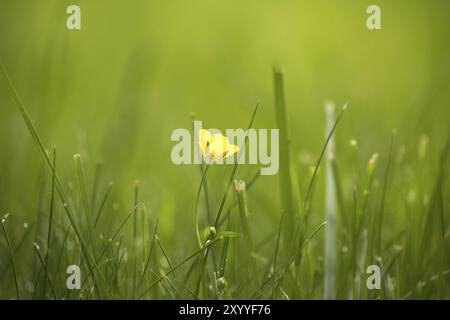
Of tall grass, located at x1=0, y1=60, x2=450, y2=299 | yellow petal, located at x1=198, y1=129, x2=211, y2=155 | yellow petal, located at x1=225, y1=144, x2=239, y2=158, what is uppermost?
yellow petal, located at x1=198, y1=129, x2=211, y2=155

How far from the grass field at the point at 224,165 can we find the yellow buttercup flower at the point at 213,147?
1.7 inches

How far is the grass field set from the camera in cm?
Answer: 92

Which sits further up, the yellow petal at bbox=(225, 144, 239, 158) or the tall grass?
the yellow petal at bbox=(225, 144, 239, 158)

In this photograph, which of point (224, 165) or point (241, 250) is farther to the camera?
point (224, 165)

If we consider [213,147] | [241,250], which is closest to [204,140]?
[213,147]

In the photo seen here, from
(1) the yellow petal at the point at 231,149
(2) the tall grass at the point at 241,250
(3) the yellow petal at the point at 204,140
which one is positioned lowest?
(2) the tall grass at the point at 241,250

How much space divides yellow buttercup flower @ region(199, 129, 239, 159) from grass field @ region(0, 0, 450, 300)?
4cm

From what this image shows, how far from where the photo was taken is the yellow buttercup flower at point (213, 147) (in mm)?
895

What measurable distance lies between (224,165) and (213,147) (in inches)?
10.8

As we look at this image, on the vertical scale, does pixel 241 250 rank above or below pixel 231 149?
below

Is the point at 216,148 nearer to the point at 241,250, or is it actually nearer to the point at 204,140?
the point at 204,140

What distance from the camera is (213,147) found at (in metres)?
0.89
